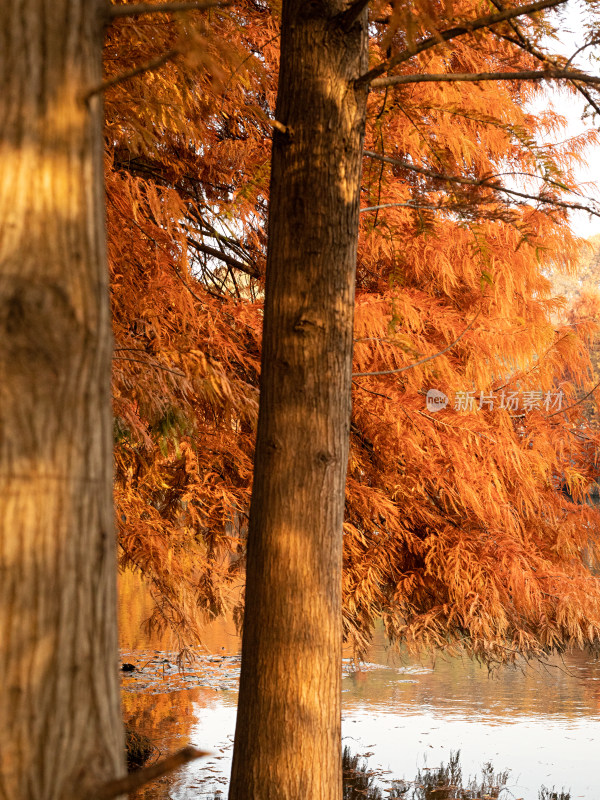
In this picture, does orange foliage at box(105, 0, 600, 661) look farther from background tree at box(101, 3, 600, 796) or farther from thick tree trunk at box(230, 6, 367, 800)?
thick tree trunk at box(230, 6, 367, 800)

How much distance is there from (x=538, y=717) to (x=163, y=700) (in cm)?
455

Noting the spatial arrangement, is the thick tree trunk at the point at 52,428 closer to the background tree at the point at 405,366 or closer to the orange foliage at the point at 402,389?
the background tree at the point at 405,366

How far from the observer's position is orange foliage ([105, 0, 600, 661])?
4.71 m

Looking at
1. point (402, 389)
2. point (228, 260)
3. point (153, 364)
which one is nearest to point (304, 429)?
point (153, 364)

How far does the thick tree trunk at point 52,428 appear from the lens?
125 cm

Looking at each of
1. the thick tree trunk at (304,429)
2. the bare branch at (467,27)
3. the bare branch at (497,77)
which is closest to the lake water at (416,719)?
the thick tree trunk at (304,429)

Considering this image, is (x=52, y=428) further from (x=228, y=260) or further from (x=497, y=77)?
(x=228, y=260)

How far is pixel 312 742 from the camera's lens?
2.69m

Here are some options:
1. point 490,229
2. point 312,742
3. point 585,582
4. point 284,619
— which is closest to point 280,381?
point 284,619

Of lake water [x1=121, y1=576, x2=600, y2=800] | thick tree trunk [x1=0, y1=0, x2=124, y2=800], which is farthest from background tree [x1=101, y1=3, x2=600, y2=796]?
thick tree trunk [x1=0, y1=0, x2=124, y2=800]

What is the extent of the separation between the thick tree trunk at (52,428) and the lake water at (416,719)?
5577 millimetres

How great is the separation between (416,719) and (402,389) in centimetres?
574

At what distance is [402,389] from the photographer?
224 inches

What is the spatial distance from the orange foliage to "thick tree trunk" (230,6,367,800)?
1.41 m
